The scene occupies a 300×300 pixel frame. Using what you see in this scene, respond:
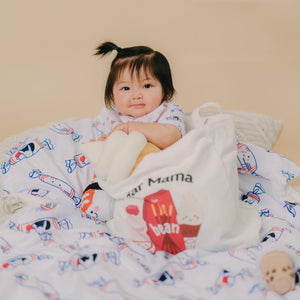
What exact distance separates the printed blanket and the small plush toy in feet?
0.15

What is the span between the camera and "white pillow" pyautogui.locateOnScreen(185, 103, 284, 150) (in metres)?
1.89

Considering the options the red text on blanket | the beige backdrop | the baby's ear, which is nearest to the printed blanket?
the red text on blanket

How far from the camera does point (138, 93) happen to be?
5.08ft

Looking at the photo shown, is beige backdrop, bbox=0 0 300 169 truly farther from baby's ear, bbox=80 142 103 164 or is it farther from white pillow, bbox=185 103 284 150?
baby's ear, bbox=80 142 103 164

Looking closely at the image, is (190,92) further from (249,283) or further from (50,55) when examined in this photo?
(249,283)

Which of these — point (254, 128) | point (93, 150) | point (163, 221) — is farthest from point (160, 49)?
point (163, 221)

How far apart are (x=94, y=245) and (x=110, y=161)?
24cm

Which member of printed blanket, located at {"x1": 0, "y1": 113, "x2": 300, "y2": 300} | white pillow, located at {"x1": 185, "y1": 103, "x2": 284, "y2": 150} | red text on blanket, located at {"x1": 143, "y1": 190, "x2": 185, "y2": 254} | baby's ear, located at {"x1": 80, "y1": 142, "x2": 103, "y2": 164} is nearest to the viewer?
printed blanket, located at {"x1": 0, "y1": 113, "x2": 300, "y2": 300}

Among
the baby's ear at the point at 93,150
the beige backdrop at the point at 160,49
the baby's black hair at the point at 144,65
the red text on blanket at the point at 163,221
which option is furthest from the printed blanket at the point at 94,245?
the beige backdrop at the point at 160,49

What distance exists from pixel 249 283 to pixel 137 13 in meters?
2.48

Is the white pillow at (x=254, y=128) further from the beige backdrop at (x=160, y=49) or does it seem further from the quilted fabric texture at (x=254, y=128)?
the beige backdrop at (x=160, y=49)

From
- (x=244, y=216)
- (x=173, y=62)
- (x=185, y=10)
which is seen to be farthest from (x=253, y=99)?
(x=244, y=216)

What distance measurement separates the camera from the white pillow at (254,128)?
1891 mm

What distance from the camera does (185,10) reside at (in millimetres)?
3232
